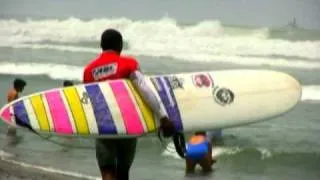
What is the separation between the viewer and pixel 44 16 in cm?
6506

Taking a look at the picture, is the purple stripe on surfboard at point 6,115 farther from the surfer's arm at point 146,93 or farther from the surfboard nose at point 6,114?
the surfer's arm at point 146,93

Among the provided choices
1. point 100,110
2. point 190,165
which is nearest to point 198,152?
point 190,165

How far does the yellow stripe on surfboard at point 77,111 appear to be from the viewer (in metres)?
5.09

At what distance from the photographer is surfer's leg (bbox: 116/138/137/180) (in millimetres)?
4844

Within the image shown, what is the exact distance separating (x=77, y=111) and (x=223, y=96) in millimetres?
1208

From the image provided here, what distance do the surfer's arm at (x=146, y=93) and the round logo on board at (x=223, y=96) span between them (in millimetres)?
862

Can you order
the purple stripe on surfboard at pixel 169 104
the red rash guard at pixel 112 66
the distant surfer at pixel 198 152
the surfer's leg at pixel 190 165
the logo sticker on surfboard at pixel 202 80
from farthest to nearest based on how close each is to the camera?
1. the surfer's leg at pixel 190 165
2. the distant surfer at pixel 198 152
3. the logo sticker on surfboard at pixel 202 80
4. the purple stripe on surfboard at pixel 169 104
5. the red rash guard at pixel 112 66

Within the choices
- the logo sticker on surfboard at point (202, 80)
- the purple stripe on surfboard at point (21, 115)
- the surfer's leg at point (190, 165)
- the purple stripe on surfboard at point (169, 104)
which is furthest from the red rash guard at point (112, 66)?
the surfer's leg at point (190, 165)

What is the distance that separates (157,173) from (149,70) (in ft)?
63.4

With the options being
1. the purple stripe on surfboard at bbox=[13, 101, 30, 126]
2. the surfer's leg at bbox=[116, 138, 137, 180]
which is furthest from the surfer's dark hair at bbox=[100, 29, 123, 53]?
the purple stripe on surfboard at bbox=[13, 101, 30, 126]

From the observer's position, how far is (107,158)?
4812mm

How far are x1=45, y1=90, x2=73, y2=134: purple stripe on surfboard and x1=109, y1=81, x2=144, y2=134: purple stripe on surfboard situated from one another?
0.40 meters

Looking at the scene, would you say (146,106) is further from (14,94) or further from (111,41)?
(14,94)

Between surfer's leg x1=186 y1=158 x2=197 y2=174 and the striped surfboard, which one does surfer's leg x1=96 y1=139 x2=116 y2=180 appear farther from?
surfer's leg x1=186 y1=158 x2=197 y2=174
